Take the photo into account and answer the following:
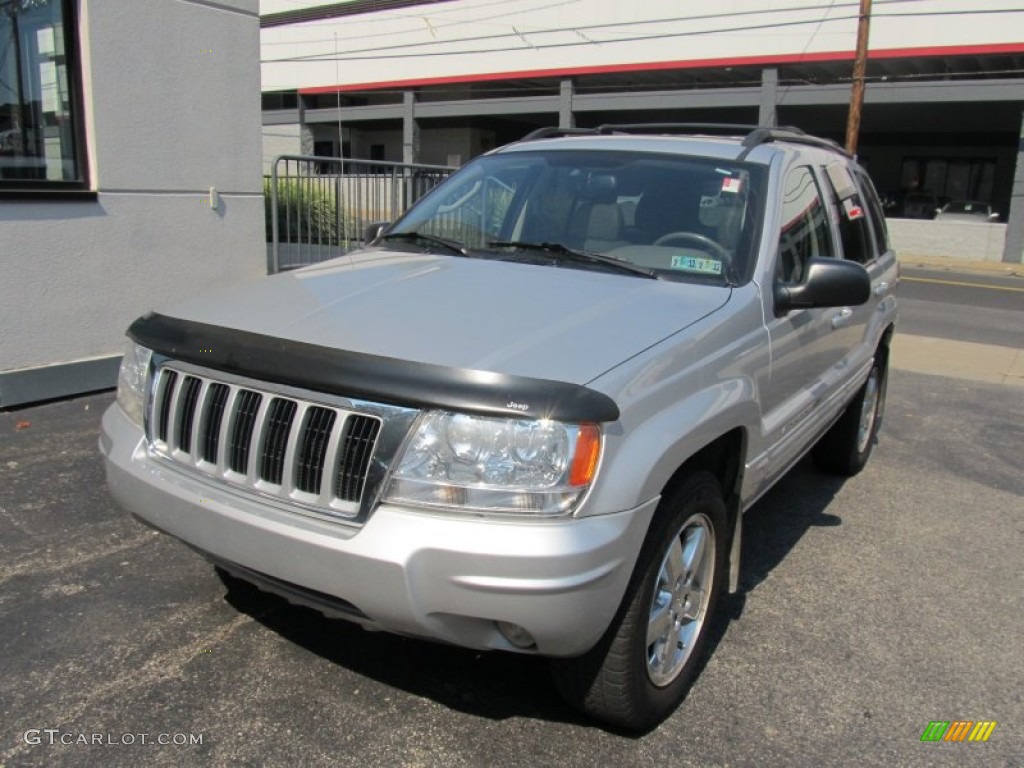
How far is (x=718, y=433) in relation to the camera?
2.86 metres

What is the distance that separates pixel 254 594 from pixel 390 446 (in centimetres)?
156

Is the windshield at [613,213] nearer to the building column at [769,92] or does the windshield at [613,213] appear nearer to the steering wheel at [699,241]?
the steering wheel at [699,241]

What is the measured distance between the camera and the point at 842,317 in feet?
14.3

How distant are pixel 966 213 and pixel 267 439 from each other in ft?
97.8

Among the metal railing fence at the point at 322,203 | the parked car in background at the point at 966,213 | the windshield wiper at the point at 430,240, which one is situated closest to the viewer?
the windshield wiper at the point at 430,240

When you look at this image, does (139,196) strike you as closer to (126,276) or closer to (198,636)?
(126,276)

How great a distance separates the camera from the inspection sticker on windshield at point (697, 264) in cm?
337

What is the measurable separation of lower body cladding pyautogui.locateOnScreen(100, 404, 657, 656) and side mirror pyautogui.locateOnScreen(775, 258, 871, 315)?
134cm

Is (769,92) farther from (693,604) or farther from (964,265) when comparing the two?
(693,604)

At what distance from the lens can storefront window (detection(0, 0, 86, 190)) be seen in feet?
20.0

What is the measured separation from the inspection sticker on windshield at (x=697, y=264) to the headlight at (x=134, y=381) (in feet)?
6.49

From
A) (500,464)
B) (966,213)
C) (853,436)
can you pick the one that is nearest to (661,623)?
(500,464)

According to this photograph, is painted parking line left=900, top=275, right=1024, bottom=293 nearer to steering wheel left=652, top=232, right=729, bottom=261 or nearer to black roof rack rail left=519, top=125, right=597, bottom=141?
black roof rack rail left=519, top=125, right=597, bottom=141

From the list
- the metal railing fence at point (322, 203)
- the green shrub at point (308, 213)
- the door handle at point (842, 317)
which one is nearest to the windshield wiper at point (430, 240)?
the door handle at point (842, 317)
